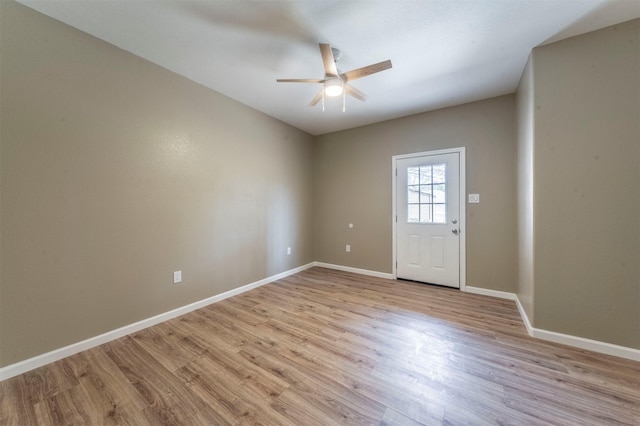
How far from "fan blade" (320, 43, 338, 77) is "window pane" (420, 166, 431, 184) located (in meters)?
2.15

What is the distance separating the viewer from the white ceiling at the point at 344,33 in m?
1.74

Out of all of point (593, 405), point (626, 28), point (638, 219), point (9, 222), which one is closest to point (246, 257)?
point (9, 222)

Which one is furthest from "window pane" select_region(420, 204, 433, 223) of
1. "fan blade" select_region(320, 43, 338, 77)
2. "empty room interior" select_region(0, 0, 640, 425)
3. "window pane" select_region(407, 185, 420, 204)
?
"fan blade" select_region(320, 43, 338, 77)

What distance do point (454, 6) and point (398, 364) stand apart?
2.66m

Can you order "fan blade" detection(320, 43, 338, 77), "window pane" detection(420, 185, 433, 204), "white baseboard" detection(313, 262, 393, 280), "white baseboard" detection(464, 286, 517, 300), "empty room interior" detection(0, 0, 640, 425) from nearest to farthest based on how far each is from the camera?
"empty room interior" detection(0, 0, 640, 425) → "fan blade" detection(320, 43, 338, 77) → "white baseboard" detection(464, 286, 517, 300) → "window pane" detection(420, 185, 433, 204) → "white baseboard" detection(313, 262, 393, 280)

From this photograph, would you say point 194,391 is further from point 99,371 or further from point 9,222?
point 9,222

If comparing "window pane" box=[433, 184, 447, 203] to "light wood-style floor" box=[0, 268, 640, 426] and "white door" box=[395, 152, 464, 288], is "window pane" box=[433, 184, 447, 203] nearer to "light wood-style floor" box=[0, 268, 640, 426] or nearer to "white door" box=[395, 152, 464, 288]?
"white door" box=[395, 152, 464, 288]

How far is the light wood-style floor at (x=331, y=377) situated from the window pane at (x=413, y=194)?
1722 millimetres

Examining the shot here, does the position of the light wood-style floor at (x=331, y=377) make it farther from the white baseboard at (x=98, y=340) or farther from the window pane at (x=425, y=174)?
the window pane at (x=425, y=174)

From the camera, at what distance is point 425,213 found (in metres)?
3.63

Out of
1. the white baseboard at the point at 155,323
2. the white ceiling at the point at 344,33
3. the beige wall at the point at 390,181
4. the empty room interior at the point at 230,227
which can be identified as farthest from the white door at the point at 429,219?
the white ceiling at the point at 344,33

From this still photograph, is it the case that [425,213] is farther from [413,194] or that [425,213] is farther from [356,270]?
[356,270]

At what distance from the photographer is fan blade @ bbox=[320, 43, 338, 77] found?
6.02 ft

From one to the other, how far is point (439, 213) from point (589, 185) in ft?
5.34
